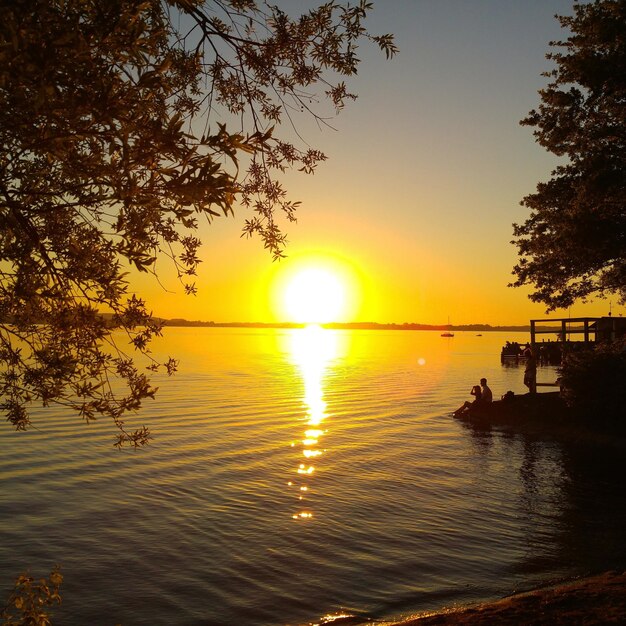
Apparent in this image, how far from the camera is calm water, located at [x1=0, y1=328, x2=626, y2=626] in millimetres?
10844

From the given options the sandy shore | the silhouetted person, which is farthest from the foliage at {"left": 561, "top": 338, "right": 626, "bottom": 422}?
the sandy shore

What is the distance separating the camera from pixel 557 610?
8086 mm

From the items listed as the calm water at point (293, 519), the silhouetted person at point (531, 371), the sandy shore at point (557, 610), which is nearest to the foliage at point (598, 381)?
the calm water at point (293, 519)

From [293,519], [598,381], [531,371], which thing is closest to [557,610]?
[293,519]

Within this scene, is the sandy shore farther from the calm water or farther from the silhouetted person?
the silhouetted person

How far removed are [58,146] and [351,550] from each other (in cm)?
1145

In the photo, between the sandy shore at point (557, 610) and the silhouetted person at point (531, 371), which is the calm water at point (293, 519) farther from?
the silhouetted person at point (531, 371)

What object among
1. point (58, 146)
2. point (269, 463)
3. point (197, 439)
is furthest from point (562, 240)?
point (58, 146)

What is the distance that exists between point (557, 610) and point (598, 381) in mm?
19122

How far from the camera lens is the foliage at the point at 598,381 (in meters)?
24.4

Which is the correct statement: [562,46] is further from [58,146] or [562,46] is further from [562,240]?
[58,146]

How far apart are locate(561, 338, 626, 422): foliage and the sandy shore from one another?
16.8 m

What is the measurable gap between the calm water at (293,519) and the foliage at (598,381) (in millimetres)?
1965

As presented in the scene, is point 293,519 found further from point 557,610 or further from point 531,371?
point 531,371
